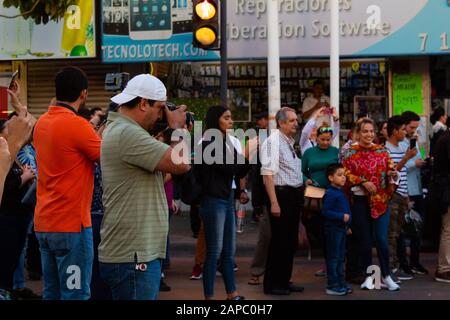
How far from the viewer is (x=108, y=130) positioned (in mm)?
4695

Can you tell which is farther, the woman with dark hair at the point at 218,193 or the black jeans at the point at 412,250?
the black jeans at the point at 412,250

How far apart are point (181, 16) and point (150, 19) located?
1.78 ft

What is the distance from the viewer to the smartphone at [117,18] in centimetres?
1316

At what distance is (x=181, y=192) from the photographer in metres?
7.38

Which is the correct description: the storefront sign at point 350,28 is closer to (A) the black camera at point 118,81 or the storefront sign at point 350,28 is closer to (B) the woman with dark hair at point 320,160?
(B) the woman with dark hair at point 320,160

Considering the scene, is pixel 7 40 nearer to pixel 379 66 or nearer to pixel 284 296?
pixel 379 66

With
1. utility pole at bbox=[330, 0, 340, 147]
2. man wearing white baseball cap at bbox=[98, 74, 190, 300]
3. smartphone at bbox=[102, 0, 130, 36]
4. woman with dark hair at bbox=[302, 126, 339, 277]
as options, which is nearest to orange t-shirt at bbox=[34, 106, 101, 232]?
man wearing white baseball cap at bbox=[98, 74, 190, 300]

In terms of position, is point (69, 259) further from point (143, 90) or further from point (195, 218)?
point (195, 218)

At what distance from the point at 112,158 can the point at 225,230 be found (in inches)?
118

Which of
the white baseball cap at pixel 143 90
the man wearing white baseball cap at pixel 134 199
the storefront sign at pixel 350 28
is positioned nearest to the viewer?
the man wearing white baseball cap at pixel 134 199

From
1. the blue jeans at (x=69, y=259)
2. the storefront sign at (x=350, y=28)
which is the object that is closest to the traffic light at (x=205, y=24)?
the storefront sign at (x=350, y=28)

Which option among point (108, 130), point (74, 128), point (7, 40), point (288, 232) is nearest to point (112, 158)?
point (108, 130)

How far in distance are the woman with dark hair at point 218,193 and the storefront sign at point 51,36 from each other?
20.5 feet

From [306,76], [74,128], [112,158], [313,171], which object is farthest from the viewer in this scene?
[306,76]
